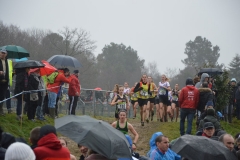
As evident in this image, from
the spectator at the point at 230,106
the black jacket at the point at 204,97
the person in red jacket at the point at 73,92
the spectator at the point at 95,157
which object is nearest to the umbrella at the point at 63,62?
the person in red jacket at the point at 73,92

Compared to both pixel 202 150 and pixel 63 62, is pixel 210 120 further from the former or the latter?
pixel 63 62

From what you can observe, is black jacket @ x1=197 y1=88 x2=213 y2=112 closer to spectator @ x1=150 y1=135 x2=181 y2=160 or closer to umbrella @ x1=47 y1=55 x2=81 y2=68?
umbrella @ x1=47 y1=55 x2=81 y2=68

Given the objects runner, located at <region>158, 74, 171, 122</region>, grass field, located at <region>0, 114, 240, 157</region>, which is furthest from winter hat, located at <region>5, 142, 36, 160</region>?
runner, located at <region>158, 74, 171, 122</region>

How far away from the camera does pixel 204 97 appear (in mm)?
15625

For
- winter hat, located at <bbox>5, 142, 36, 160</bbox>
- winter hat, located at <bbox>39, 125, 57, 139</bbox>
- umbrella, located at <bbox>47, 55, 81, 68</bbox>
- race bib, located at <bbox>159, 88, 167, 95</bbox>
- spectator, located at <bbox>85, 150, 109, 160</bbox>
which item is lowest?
spectator, located at <bbox>85, 150, 109, 160</bbox>

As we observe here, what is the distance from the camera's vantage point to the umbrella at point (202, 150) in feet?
24.5

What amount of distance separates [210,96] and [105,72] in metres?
70.3

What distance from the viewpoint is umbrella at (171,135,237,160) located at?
24.5 ft

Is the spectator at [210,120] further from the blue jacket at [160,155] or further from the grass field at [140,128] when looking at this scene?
the blue jacket at [160,155]

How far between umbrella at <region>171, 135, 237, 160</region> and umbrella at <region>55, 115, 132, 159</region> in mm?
893

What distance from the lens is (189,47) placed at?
110 metres

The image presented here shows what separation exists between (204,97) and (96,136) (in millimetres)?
8618

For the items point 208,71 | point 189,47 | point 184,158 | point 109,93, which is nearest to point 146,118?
point 208,71

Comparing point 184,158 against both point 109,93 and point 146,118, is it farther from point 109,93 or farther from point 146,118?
point 109,93
